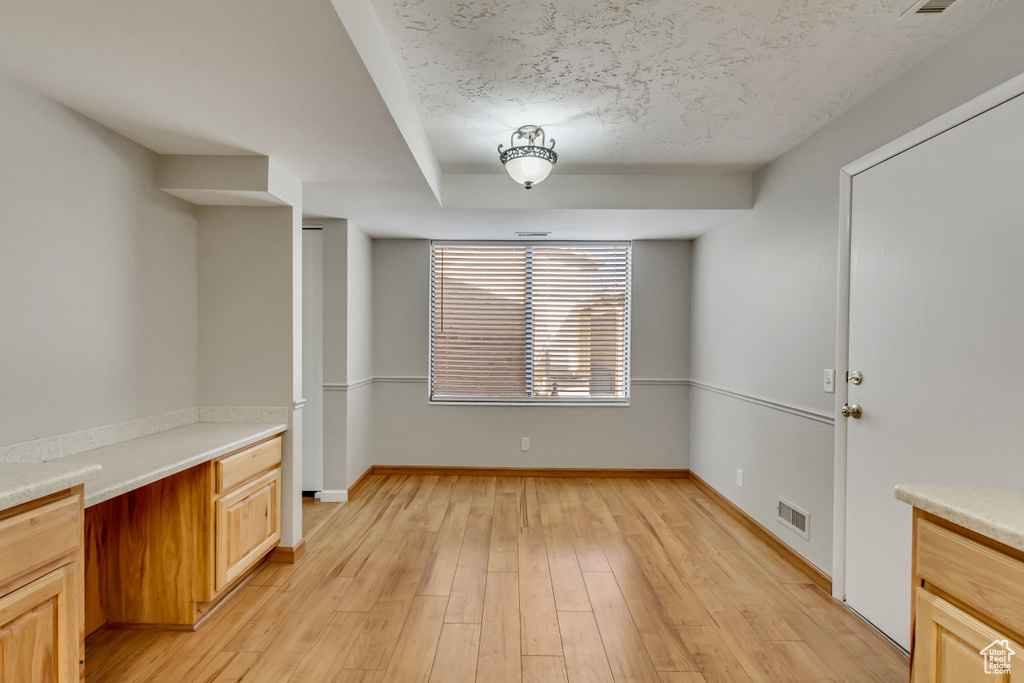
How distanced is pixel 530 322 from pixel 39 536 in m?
3.96

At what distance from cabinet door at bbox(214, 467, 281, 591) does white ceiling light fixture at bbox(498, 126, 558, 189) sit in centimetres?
215

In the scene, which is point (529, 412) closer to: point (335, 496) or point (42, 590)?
point (335, 496)

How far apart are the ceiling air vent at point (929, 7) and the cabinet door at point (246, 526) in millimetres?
3300

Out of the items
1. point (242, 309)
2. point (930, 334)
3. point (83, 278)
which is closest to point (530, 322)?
point (242, 309)

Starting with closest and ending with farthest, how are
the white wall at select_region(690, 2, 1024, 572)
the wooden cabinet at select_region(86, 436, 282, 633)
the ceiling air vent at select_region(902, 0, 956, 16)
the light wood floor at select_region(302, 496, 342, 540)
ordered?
the ceiling air vent at select_region(902, 0, 956, 16), the white wall at select_region(690, 2, 1024, 572), the wooden cabinet at select_region(86, 436, 282, 633), the light wood floor at select_region(302, 496, 342, 540)

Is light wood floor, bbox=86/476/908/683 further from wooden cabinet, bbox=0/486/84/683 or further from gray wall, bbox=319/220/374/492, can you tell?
wooden cabinet, bbox=0/486/84/683

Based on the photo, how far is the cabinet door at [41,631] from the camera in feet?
4.08

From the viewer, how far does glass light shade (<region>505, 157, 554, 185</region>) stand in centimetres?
283

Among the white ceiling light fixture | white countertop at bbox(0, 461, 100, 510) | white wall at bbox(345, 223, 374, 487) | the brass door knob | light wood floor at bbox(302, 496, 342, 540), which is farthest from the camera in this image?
white wall at bbox(345, 223, 374, 487)

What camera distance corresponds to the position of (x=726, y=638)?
7.34 feet

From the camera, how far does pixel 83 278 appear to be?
217 centimetres

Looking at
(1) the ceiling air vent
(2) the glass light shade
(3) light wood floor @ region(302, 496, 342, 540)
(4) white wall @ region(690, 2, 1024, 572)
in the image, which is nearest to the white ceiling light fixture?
(2) the glass light shade

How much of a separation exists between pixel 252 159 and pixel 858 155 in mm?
2961

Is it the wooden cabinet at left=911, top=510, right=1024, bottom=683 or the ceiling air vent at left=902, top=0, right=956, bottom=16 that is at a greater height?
the ceiling air vent at left=902, top=0, right=956, bottom=16
